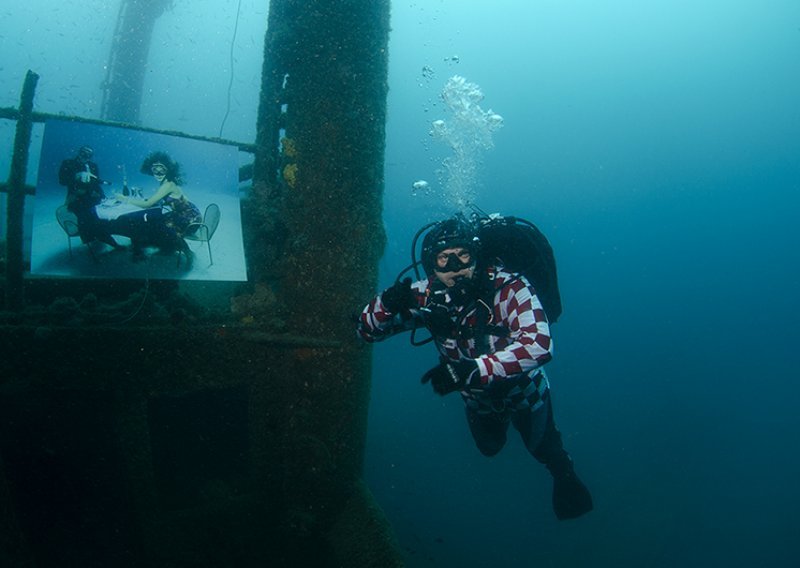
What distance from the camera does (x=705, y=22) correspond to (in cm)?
5500

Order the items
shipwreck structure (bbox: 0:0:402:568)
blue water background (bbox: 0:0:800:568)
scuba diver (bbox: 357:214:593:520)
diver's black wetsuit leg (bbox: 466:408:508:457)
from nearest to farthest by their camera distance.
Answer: scuba diver (bbox: 357:214:593:520)
shipwreck structure (bbox: 0:0:402:568)
diver's black wetsuit leg (bbox: 466:408:508:457)
blue water background (bbox: 0:0:800:568)

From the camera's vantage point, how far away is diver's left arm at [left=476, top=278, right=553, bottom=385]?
8.97 ft

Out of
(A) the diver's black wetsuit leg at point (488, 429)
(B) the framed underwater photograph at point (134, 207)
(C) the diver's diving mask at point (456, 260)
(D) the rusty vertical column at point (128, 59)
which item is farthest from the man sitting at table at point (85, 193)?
(D) the rusty vertical column at point (128, 59)

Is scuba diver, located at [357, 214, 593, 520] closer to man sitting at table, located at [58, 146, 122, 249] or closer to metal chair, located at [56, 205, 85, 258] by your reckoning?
man sitting at table, located at [58, 146, 122, 249]

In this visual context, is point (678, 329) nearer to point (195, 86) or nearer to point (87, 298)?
point (87, 298)

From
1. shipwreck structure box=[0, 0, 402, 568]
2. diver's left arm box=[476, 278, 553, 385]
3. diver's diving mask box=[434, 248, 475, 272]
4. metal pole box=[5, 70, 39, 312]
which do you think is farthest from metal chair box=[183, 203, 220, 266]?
diver's left arm box=[476, 278, 553, 385]

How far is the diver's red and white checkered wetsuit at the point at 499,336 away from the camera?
2775 mm

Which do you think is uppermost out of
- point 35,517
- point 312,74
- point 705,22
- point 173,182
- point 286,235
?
point 705,22

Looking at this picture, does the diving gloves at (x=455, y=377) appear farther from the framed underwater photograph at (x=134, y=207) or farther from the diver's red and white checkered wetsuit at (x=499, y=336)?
the framed underwater photograph at (x=134, y=207)

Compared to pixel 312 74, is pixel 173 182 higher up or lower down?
lower down

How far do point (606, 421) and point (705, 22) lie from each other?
5265 centimetres

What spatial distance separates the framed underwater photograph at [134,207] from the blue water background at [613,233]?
15.5 metres

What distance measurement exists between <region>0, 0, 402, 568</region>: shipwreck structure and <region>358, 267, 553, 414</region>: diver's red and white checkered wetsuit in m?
0.37

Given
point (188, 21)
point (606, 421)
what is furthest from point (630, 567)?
point (188, 21)
